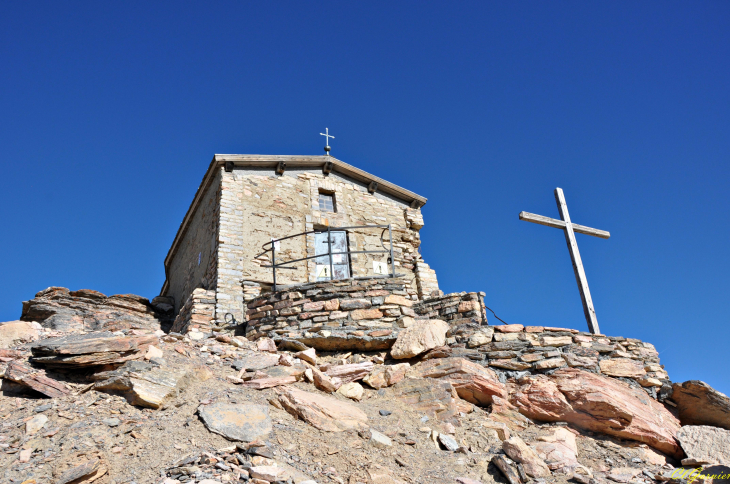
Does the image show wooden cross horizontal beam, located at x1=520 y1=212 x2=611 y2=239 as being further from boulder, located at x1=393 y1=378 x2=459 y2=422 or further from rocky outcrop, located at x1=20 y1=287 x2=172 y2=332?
rocky outcrop, located at x1=20 y1=287 x2=172 y2=332

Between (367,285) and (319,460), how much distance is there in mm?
4448

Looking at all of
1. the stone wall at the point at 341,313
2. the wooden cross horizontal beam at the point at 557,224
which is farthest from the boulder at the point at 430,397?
the wooden cross horizontal beam at the point at 557,224

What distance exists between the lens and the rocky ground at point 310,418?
16.1ft

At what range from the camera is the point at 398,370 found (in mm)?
7703

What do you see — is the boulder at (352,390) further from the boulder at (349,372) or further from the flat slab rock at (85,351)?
the flat slab rock at (85,351)

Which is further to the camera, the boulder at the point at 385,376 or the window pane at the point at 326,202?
the window pane at the point at 326,202

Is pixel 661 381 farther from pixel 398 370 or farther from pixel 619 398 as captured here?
pixel 398 370

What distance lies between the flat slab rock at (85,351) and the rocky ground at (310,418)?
21 millimetres

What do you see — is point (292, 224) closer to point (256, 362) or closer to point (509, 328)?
point (256, 362)

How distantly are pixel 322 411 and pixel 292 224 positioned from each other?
7620 millimetres

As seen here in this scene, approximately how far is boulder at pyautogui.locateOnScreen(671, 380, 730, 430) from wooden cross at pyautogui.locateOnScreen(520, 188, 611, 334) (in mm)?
1455

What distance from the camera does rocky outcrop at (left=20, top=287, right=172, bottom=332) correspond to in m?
12.3

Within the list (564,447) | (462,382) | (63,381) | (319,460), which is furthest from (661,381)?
(63,381)

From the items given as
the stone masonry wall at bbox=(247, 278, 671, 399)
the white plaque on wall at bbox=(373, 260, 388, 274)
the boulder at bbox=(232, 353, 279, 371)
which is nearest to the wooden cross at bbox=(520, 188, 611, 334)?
the stone masonry wall at bbox=(247, 278, 671, 399)
